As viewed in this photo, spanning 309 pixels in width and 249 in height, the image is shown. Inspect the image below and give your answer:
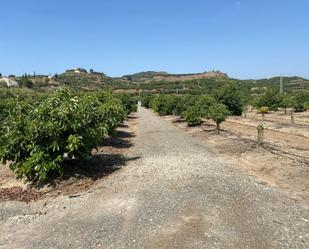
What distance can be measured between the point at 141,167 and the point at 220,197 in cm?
514

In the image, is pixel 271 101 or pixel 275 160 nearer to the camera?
pixel 275 160

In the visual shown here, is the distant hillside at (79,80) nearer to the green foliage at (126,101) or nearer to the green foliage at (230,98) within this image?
the green foliage at (126,101)

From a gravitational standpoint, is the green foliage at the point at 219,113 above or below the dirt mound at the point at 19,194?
above

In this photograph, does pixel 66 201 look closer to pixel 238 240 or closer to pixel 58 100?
pixel 58 100

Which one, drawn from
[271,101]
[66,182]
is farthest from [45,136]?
[271,101]

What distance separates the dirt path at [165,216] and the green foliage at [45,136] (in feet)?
4.63

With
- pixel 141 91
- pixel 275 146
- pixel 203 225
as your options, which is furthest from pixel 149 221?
pixel 141 91

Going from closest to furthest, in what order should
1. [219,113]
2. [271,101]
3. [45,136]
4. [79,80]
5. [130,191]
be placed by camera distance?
[130,191] → [45,136] → [219,113] → [271,101] → [79,80]

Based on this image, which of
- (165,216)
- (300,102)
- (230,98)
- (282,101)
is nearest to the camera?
(165,216)

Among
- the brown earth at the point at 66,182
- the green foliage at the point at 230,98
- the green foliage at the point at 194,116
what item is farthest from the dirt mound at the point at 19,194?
the green foliage at the point at 230,98

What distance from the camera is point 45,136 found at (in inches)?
488

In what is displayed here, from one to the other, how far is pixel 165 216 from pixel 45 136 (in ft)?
17.0

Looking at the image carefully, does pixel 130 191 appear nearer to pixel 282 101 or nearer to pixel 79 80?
pixel 282 101

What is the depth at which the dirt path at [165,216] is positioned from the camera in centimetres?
781
